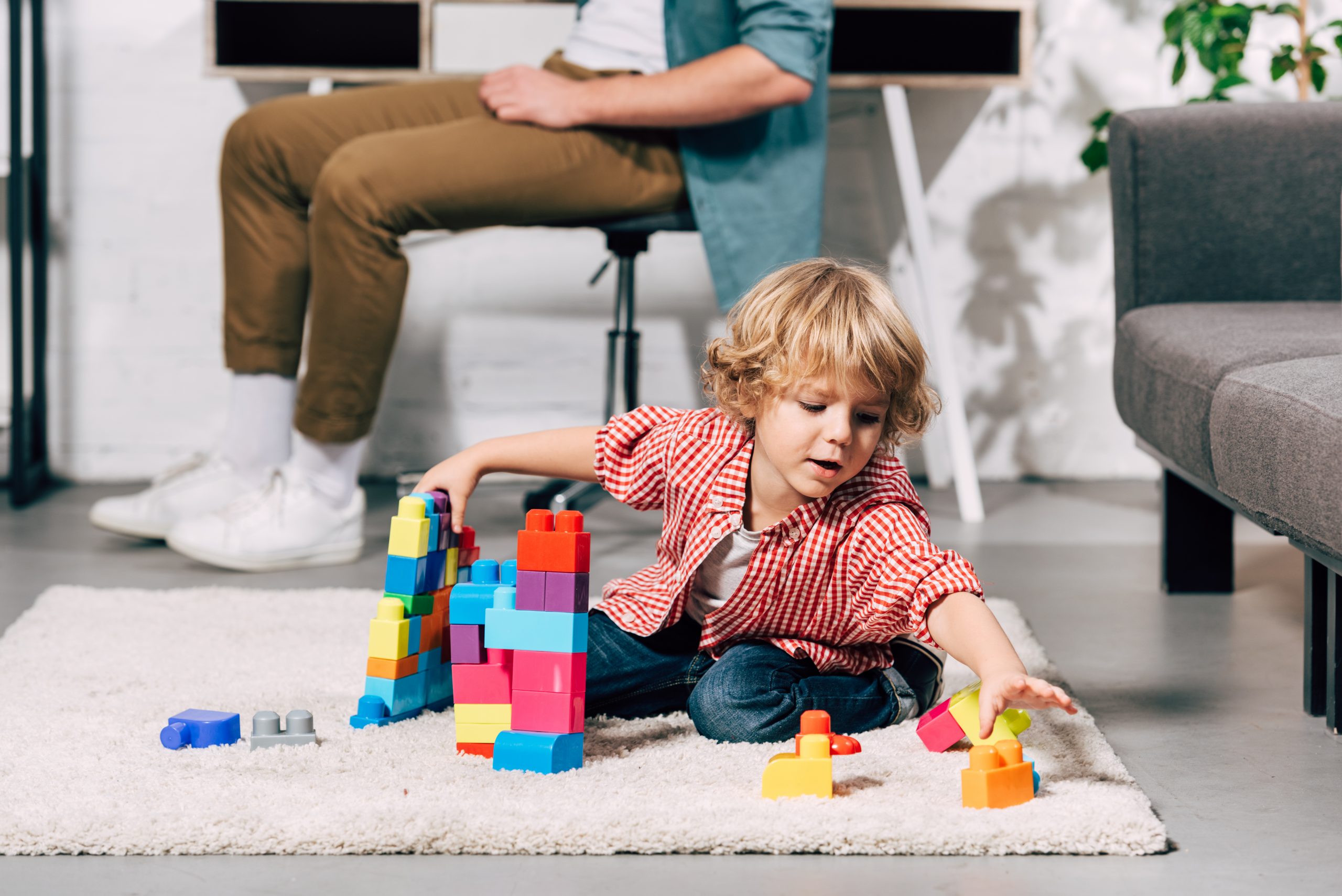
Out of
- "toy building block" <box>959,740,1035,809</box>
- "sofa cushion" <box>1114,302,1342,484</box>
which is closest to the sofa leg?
"sofa cushion" <box>1114,302,1342,484</box>

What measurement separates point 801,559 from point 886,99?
1.21m

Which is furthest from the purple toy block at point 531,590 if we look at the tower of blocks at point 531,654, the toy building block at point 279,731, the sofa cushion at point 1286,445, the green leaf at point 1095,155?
the green leaf at point 1095,155

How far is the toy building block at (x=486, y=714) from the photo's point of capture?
102 cm

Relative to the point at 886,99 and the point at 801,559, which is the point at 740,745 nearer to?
the point at 801,559

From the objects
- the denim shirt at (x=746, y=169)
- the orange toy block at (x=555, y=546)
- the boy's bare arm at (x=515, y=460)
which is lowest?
the orange toy block at (x=555, y=546)

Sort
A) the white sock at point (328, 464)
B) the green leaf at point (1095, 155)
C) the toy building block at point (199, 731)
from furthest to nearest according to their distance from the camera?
the green leaf at point (1095, 155), the white sock at point (328, 464), the toy building block at point (199, 731)

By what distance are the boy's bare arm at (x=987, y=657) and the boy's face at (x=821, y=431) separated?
0.13m

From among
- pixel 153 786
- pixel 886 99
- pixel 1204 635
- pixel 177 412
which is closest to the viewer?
pixel 153 786

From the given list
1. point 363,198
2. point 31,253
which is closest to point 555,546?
point 363,198

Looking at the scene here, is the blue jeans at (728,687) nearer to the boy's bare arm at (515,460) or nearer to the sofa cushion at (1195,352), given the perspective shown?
the boy's bare arm at (515,460)

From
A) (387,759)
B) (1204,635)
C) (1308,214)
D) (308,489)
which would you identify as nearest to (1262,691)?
(1204,635)

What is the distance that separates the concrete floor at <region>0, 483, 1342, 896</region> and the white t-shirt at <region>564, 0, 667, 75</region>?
2.11ft

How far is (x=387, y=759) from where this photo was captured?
101cm

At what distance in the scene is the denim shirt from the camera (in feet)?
5.47
